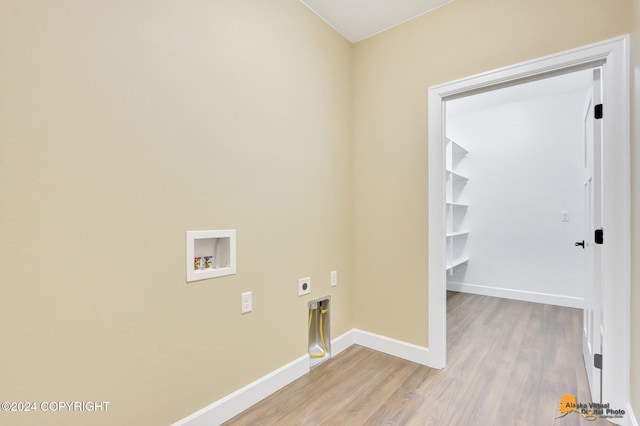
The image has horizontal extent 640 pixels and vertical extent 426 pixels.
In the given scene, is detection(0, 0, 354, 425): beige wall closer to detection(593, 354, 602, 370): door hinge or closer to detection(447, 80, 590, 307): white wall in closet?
detection(593, 354, 602, 370): door hinge

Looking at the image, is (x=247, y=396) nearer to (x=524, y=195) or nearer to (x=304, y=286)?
(x=304, y=286)

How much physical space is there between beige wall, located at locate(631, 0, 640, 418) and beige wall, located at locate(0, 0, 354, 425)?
1.80 meters

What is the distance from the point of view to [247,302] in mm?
1825

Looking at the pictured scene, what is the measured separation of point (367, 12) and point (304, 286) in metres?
2.10

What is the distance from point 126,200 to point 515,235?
4.47m

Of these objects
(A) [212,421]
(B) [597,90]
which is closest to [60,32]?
(A) [212,421]

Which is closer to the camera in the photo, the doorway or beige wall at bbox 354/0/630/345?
the doorway

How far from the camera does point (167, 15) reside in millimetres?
1478

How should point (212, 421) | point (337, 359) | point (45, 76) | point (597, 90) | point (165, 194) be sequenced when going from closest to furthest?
point (45, 76)
point (165, 194)
point (212, 421)
point (597, 90)
point (337, 359)

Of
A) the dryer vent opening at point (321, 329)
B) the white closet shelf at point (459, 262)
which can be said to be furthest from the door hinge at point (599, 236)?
the white closet shelf at point (459, 262)

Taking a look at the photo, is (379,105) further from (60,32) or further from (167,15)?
(60,32)

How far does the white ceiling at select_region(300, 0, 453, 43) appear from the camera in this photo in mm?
2207

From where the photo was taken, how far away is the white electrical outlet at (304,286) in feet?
7.23

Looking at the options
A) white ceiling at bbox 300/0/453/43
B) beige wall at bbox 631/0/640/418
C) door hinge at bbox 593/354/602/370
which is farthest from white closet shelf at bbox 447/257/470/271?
white ceiling at bbox 300/0/453/43
